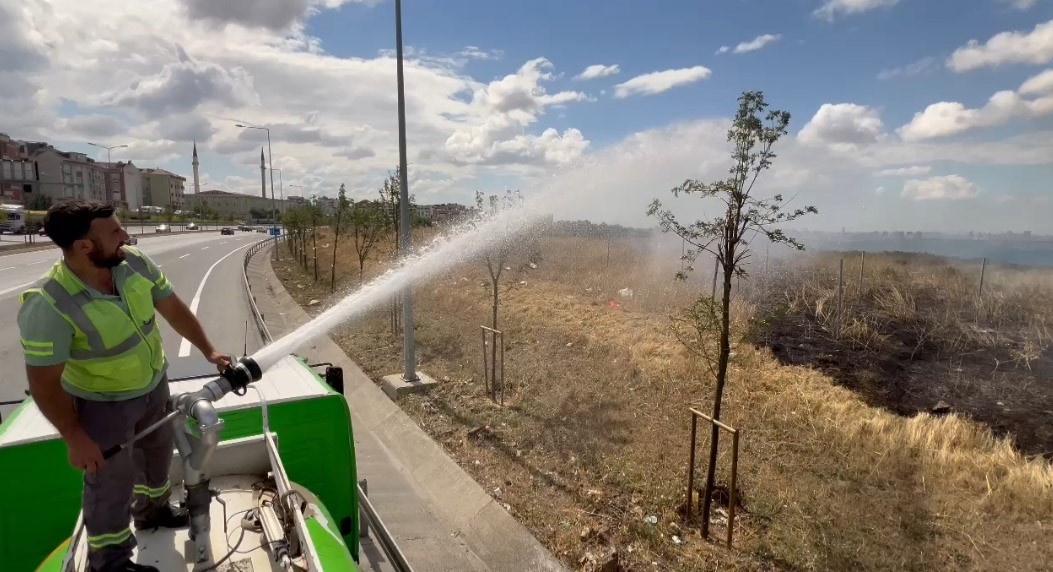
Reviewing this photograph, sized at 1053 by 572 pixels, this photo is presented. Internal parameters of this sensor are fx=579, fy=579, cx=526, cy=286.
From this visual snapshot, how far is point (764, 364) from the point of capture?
31.2 feet

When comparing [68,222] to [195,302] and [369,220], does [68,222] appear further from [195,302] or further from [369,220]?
[195,302]

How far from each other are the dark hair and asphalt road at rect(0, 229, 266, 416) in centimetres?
255

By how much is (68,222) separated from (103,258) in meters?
0.22

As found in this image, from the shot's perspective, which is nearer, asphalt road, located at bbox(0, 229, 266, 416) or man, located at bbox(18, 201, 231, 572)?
man, located at bbox(18, 201, 231, 572)

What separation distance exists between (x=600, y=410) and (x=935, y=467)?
4014 millimetres

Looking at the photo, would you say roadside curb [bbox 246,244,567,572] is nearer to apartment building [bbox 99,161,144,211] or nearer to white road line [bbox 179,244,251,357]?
white road line [bbox 179,244,251,357]

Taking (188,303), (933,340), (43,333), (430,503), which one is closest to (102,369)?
(43,333)

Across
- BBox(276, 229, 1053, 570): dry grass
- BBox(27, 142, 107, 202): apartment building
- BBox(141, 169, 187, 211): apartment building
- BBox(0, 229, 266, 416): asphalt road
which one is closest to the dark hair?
BBox(0, 229, 266, 416): asphalt road

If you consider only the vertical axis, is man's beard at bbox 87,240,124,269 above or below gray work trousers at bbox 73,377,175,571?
above

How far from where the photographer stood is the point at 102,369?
9.25 feet

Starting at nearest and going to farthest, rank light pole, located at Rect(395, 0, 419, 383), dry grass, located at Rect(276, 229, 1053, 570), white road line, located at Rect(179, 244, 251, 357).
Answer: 1. dry grass, located at Rect(276, 229, 1053, 570)
2. light pole, located at Rect(395, 0, 419, 383)
3. white road line, located at Rect(179, 244, 251, 357)

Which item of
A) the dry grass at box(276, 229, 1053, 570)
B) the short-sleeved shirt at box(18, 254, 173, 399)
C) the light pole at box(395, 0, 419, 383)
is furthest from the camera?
the light pole at box(395, 0, 419, 383)

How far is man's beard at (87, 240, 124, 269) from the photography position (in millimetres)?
2778

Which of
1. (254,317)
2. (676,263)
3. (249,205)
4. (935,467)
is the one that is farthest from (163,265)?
(249,205)
